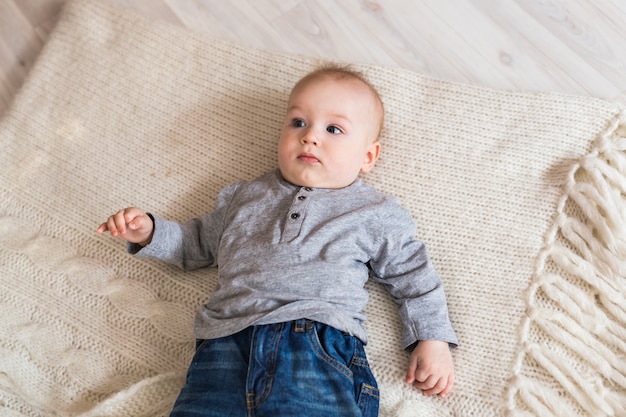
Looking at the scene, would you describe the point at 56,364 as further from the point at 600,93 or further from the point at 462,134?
the point at 600,93

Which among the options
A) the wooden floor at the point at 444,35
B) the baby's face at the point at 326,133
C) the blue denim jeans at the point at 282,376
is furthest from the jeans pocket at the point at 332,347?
the wooden floor at the point at 444,35

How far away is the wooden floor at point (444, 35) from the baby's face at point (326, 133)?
13.1 inches

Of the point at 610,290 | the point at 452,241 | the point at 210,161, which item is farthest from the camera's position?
the point at 210,161

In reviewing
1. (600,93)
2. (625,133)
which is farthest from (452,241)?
(600,93)

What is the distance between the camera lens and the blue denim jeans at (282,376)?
0.86 m

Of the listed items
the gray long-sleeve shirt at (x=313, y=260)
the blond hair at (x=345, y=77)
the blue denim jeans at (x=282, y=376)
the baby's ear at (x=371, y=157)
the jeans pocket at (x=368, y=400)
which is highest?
Result: the blond hair at (x=345, y=77)

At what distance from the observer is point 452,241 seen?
1062 millimetres

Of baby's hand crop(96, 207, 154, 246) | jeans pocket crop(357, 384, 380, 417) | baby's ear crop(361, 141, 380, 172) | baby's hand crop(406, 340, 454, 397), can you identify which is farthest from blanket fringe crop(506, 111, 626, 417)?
baby's hand crop(96, 207, 154, 246)

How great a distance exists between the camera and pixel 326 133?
1.01m

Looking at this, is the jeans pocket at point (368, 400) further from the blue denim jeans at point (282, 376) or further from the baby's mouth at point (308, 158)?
the baby's mouth at point (308, 158)

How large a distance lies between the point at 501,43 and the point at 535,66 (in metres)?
0.10

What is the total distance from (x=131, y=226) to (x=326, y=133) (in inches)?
15.2

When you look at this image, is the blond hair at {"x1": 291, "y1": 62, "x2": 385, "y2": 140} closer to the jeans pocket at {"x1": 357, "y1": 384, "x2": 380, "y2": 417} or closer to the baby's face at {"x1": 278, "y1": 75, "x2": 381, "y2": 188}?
the baby's face at {"x1": 278, "y1": 75, "x2": 381, "y2": 188}

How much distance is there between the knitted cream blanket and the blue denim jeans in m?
0.11
